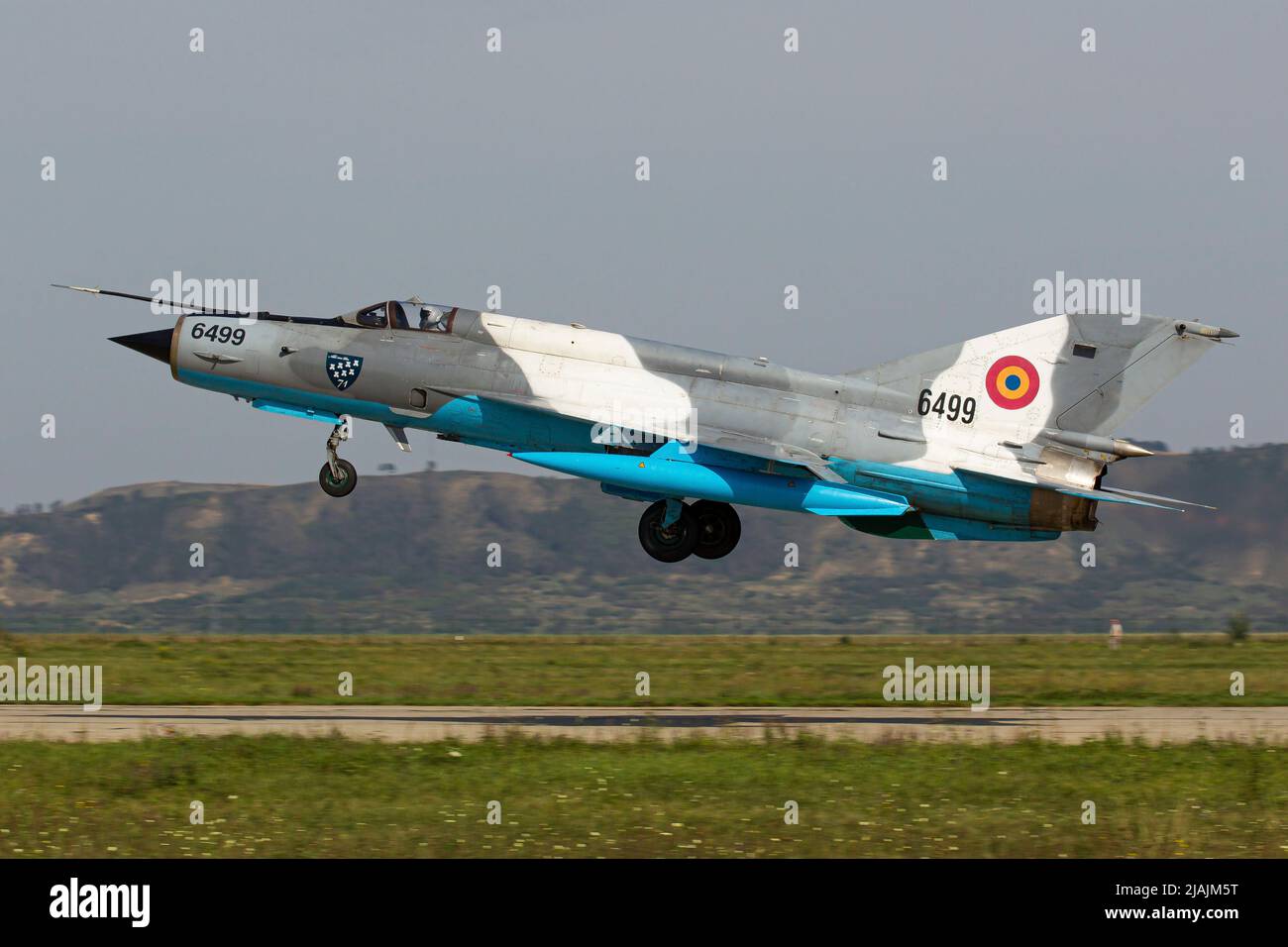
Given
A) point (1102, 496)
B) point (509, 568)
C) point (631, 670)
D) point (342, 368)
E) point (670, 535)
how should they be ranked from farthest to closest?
point (509, 568) < point (631, 670) < point (670, 535) < point (342, 368) < point (1102, 496)

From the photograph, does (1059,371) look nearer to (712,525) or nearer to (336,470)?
(712,525)

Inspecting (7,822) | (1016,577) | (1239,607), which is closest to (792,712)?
(7,822)

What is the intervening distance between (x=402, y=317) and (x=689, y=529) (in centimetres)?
598

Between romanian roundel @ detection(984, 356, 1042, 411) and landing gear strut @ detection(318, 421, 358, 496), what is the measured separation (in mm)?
10653

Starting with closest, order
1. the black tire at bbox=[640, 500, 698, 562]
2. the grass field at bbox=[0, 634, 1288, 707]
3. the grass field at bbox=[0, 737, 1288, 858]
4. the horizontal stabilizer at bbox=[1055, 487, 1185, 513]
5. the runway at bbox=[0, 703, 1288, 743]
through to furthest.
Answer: the grass field at bbox=[0, 737, 1288, 858], the runway at bbox=[0, 703, 1288, 743], the horizontal stabilizer at bbox=[1055, 487, 1185, 513], the black tire at bbox=[640, 500, 698, 562], the grass field at bbox=[0, 634, 1288, 707]

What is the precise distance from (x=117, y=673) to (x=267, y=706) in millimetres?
8199

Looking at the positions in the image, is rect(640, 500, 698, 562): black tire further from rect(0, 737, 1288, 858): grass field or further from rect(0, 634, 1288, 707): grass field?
rect(0, 737, 1288, 858): grass field

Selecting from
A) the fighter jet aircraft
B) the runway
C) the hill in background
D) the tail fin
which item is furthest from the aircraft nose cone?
the hill in background

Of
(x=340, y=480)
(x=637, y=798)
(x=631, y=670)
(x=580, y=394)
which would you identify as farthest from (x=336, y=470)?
(x=631, y=670)

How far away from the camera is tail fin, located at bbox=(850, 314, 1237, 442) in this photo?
86.0 feet

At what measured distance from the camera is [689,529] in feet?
89.8

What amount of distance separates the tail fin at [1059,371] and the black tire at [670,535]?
13.2ft

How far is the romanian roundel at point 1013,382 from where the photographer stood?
26.5 m

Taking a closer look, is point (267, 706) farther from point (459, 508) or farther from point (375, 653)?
point (459, 508)
